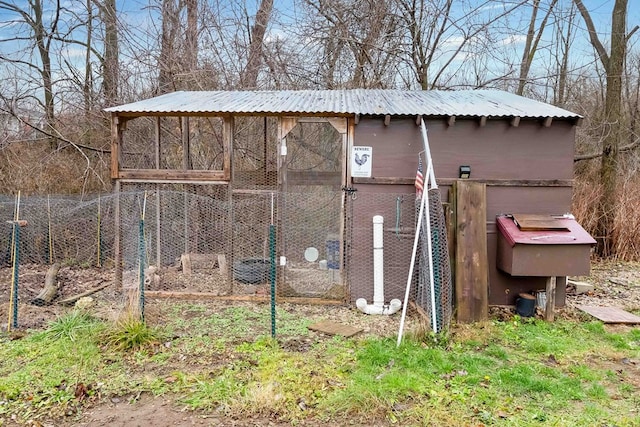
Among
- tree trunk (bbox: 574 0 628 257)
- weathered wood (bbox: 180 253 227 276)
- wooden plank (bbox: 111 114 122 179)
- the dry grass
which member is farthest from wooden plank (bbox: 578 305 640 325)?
wooden plank (bbox: 111 114 122 179)

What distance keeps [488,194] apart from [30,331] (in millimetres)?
5585

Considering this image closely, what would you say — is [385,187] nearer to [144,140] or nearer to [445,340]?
[445,340]

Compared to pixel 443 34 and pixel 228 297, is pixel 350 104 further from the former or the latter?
pixel 443 34

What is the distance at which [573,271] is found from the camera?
509cm

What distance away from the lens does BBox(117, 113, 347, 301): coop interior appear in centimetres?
597

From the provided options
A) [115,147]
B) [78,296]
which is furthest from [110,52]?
[78,296]

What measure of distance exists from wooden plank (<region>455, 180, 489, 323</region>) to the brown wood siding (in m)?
0.49

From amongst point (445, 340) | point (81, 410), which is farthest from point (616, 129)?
point (81, 410)

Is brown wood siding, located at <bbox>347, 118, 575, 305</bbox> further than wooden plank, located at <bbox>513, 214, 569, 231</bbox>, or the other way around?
brown wood siding, located at <bbox>347, 118, 575, 305</bbox>

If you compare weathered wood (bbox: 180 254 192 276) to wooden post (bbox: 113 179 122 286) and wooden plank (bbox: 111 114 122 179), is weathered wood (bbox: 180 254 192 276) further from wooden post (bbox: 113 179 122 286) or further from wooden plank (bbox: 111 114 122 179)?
wooden plank (bbox: 111 114 122 179)

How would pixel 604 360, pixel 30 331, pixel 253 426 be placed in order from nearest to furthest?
pixel 253 426, pixel 604 360, pixel 30 331

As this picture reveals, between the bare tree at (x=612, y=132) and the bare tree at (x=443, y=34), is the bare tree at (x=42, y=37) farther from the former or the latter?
the bare tree at (x=612, y=132)

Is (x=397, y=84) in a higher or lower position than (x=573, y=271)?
higher

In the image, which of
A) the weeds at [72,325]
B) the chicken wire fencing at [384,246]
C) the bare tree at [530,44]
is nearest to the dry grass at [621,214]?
the bare tree at [530,44]
